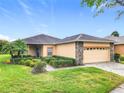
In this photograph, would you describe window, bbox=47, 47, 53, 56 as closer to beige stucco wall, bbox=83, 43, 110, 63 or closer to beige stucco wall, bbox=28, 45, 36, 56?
beige stucco wall, bbox=28, 45, 36, 56

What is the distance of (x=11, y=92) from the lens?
911 cm

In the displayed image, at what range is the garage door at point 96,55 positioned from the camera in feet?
71.3

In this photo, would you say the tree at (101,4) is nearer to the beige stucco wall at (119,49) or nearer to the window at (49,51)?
the window at (49,51)

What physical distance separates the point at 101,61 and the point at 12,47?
13.5 metres

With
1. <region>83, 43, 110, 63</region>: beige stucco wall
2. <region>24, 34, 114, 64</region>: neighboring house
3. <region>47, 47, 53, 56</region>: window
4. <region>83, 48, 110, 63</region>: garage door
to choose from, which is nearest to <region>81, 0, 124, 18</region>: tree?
<region>24, 34, 114, 64</region>: neighboring house

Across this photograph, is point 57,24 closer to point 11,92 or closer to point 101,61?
point 101,61

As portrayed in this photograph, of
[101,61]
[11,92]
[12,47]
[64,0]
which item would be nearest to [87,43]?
[101,61]

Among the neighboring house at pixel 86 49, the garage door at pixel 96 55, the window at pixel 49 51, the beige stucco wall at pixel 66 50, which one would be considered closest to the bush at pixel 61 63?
the neighboring house at pixel 86 49

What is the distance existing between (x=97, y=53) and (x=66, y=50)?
4.72 meters

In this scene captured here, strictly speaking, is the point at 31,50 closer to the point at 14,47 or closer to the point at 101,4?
the point at 14,47

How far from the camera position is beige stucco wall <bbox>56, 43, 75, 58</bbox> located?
21.9 meters

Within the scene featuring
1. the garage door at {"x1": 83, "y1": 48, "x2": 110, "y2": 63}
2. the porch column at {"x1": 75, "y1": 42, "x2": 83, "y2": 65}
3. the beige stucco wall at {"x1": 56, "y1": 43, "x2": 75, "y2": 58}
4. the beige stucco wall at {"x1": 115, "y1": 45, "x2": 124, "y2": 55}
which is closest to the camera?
the porch column at {"x1": 75, "y1": 42, "x2": 83, "y2": 65}

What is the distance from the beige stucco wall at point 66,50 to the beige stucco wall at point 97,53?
1.74 metres

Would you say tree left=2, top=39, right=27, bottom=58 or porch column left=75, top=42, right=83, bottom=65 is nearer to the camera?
porch column left=75, top=42, right=83, bottom=65
